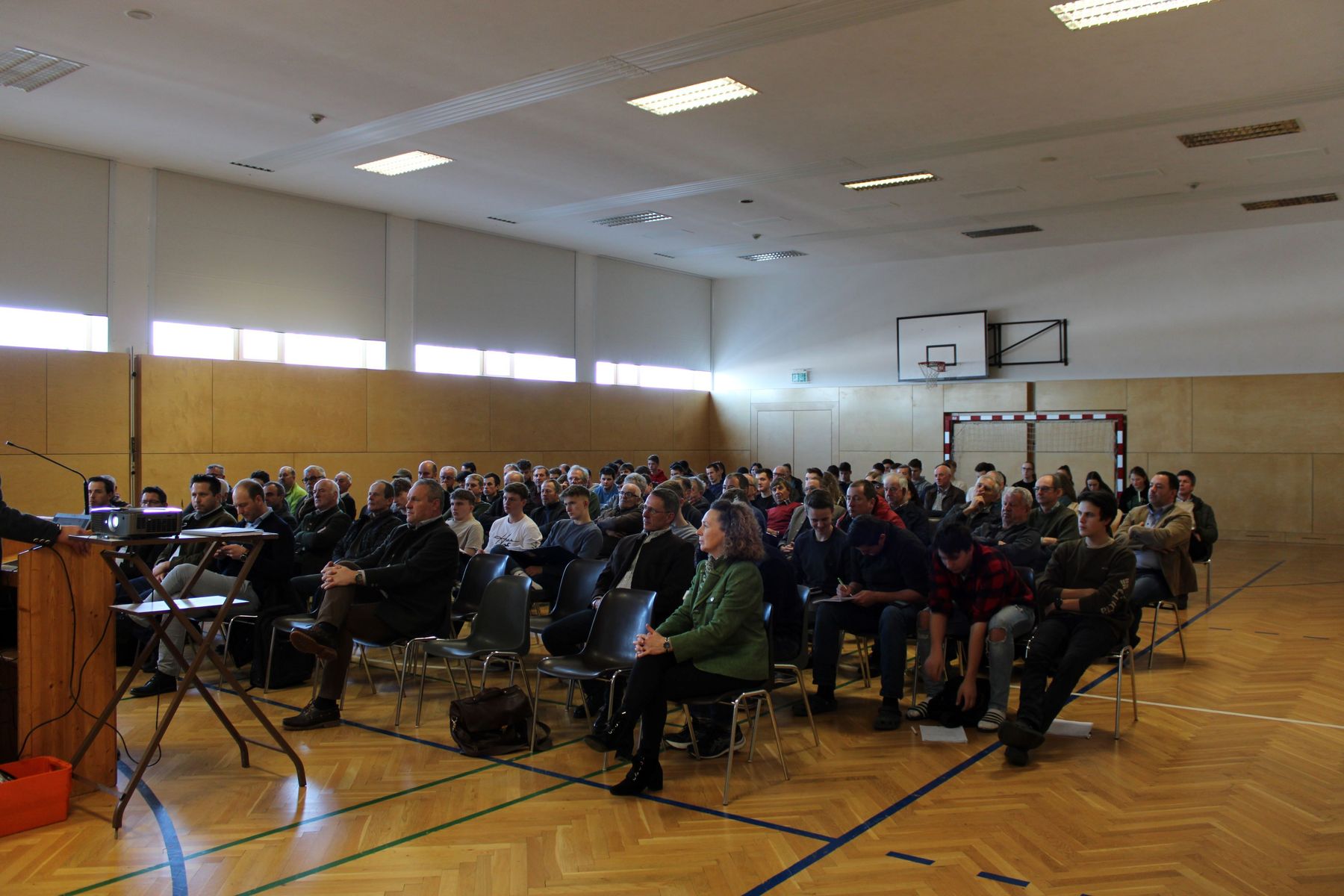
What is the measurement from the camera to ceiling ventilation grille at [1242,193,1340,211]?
488 inches

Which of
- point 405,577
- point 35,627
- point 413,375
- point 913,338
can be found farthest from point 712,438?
point 35,627

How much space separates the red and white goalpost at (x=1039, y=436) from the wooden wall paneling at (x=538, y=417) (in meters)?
6.34

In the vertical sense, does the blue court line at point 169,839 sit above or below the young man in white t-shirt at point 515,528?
below

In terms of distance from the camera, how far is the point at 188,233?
38.3 ft

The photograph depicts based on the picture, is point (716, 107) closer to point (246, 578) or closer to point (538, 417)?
point (246, 578)

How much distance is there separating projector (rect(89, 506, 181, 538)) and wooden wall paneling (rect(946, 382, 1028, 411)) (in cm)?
1458

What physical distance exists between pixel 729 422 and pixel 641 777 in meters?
15.5

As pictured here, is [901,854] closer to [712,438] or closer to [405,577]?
[405,577]

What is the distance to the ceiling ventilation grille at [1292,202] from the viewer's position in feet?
40.7

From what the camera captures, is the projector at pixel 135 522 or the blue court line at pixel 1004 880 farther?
the projector at pixel 135 522

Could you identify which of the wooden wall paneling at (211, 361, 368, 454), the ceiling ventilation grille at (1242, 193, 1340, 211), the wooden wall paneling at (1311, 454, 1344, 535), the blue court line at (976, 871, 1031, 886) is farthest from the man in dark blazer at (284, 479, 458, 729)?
the wooden wall paneling at (1311, 454, 1344, 535)

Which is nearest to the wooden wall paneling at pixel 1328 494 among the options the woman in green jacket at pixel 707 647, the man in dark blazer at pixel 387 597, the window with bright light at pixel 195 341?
the woman in green jacket at pixel 707 647

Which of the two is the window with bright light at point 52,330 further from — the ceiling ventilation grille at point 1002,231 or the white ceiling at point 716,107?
the ceiling ventilation grille at point 1002,231

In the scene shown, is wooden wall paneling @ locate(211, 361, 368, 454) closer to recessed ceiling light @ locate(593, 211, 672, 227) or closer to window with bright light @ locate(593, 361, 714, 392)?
recessed ceiling light @ locate(593, 211, 672, 227)
